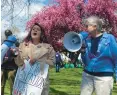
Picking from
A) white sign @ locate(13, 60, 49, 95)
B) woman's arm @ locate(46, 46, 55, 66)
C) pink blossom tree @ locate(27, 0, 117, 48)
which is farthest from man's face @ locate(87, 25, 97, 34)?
pink blossom tree @ locate(27, 0, 117, 48)

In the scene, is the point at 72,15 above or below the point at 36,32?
above

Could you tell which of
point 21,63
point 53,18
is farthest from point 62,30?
point 21,63

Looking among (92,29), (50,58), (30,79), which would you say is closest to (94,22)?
(92,29)

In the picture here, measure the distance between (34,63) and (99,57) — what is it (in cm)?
92

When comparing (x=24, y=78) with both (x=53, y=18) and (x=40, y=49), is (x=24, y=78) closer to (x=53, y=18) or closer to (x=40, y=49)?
(x=40, y=49)

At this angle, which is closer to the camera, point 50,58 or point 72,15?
point 50,58

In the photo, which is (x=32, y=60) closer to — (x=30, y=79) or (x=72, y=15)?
(x=30, y=79)

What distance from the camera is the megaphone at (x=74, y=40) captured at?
19.9 feet

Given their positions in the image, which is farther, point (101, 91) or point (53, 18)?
point (53, 18)

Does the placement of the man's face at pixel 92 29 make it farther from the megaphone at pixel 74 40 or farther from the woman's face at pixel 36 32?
the woman's face at pixel 36 32

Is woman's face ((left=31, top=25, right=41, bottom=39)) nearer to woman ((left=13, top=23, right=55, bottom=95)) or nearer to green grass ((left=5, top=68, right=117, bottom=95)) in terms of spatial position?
woman ((left=13, top=23, right=55, bottom=95))

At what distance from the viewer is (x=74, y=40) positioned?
20.1 feet

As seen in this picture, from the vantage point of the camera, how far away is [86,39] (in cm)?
619

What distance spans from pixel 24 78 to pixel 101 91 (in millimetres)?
1098
